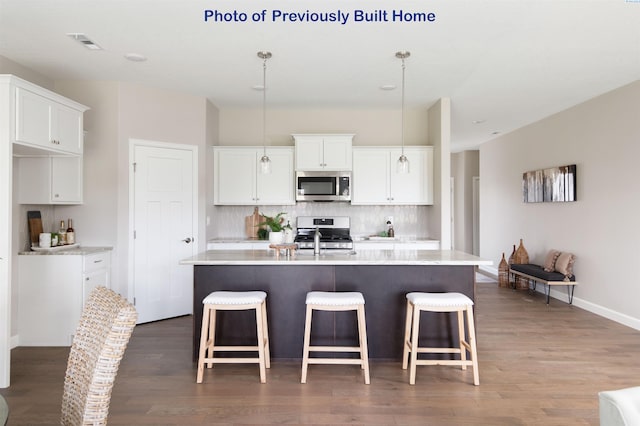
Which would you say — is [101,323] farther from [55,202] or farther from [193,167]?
[193,167]

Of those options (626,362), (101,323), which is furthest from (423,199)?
(101,323)

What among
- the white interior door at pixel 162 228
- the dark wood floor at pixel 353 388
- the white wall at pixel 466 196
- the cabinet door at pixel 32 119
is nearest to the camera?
the dark wood floor at pixel 353 388

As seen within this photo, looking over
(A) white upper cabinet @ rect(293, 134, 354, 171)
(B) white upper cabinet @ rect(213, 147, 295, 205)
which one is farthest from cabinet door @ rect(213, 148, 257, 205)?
(A) white upper cabinet @ rect(293, 134, 354, 171)

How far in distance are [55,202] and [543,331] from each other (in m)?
5.25

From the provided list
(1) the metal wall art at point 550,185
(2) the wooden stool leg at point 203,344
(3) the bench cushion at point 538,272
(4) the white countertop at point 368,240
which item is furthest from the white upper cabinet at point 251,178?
(1) the metal wall art at point 550,185

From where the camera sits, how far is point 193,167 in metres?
4.99

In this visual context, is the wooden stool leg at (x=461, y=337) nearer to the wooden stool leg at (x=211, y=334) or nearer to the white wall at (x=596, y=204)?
the wooden stool leg at (x=211, y=334)


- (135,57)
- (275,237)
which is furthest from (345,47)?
(135,57)

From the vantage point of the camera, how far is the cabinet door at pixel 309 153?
17.7 feet

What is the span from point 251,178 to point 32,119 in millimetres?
2662

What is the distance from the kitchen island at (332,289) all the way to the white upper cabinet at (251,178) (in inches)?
88.6

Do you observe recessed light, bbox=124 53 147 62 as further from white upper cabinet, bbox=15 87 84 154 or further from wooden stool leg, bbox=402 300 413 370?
wooden stool leg, bbox=402 300 413 370

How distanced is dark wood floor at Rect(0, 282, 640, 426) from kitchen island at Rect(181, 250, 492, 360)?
221 mm

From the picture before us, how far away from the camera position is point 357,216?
582cm
